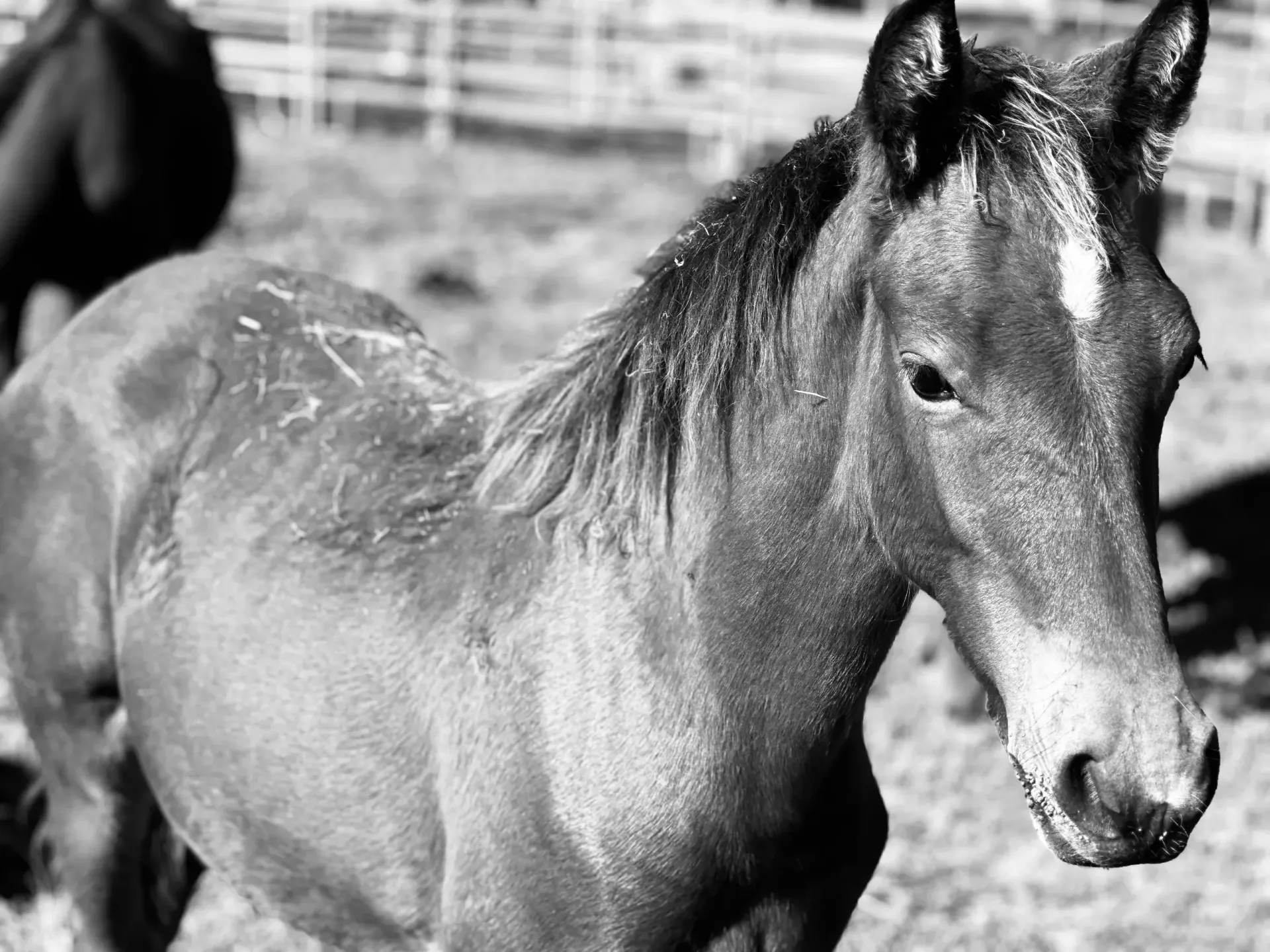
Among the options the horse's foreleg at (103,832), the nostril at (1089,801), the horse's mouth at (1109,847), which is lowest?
the horse's foreleg at (103,832)

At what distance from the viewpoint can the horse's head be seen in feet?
5.33

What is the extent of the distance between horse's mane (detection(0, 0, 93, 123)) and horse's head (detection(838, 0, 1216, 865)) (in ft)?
16.6

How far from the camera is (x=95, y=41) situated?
626 centimetres

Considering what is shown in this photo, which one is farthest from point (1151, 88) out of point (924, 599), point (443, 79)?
point (443, 79)

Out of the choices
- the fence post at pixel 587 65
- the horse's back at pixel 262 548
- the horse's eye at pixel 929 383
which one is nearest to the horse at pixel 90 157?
the horse's back at pixel 262 548

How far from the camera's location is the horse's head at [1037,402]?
162cm

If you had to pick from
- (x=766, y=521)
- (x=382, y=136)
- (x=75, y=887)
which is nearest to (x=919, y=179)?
(x=766, y=521)

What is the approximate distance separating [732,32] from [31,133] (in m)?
10.1

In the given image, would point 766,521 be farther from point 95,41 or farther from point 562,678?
point 95,41

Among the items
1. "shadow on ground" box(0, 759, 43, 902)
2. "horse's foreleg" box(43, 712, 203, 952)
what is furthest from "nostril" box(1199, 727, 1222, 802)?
"shadow on ground" box(0, 759, 43, 902)

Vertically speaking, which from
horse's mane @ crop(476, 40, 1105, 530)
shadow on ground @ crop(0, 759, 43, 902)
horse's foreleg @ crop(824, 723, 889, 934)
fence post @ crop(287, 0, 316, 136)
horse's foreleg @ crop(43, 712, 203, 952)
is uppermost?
horse's mane @ crop(476, 40, 1105, 530)

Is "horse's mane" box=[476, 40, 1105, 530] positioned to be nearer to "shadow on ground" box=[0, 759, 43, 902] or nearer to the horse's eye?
the horse's eye

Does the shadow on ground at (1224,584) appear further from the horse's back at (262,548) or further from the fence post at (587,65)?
the fence post at (587,65)

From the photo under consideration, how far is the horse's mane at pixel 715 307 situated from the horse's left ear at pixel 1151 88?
4cm
